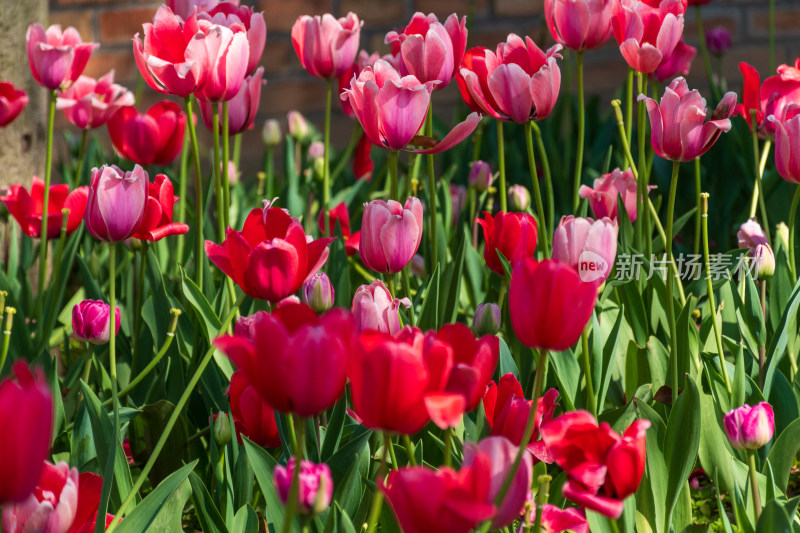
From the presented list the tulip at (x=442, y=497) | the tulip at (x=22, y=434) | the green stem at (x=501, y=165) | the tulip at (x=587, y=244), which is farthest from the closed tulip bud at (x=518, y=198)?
the tulip at (x=22, y=434)

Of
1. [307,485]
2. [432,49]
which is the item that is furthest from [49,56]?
[307,485]

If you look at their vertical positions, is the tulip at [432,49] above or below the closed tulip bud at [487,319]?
above

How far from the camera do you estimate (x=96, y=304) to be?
875 mm

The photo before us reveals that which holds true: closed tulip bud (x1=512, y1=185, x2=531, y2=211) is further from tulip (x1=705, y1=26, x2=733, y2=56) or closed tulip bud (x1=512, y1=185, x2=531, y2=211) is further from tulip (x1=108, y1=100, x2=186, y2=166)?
tulip (x1=705, y1=26, x2=733, y2=56)

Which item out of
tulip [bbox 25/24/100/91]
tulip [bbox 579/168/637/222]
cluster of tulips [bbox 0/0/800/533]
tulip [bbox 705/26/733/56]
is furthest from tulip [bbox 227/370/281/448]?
tulip [bbox 705/26/733/56]

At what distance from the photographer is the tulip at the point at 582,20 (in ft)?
3.39

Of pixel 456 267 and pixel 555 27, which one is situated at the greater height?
pixel 555 27

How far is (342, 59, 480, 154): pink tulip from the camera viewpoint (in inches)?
33.8

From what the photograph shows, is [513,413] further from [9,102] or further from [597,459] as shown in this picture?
[9,102]

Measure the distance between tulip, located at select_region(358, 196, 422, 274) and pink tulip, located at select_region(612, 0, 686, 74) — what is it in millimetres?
352

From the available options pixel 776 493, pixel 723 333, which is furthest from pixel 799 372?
pixel 776 493

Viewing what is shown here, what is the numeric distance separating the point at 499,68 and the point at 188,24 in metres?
0.32

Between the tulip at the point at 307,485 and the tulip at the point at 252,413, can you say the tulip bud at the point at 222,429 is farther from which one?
the tulip at the point at 307,485

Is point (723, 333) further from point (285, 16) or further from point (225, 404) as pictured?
point (285, 16)
